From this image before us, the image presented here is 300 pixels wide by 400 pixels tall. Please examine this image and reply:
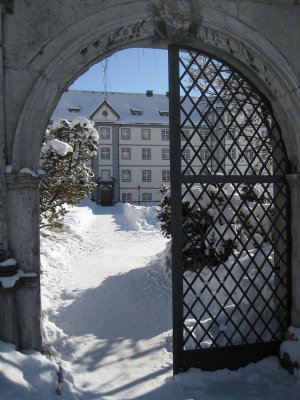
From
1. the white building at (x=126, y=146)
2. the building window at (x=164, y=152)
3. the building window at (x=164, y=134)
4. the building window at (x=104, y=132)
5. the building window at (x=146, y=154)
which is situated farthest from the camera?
the building window at (x=164, y=152)

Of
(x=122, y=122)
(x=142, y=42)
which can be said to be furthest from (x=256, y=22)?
(x=122, y=122)

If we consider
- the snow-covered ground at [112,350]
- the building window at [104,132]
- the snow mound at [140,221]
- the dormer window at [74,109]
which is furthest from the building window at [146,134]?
the snow-covered ground at [112,350]

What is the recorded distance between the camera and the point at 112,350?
4.70 metres

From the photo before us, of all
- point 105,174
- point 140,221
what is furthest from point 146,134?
point 140,221

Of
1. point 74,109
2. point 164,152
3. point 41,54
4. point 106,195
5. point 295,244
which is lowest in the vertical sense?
point 295,244

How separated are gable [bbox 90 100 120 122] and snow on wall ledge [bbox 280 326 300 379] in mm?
35596

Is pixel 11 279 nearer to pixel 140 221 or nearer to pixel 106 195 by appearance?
pixel 140 221

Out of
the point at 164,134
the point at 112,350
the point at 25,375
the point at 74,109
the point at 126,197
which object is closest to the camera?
the point at 25,375

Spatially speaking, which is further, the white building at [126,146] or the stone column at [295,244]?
the white building at [126,146]

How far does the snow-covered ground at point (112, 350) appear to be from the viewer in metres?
3.01

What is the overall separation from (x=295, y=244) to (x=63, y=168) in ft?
18.6

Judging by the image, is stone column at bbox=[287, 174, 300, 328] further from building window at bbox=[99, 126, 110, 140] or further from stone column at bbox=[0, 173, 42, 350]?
building window at bbox=[99, 126, 110, 140]

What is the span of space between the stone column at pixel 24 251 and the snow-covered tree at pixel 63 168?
4.62 metres

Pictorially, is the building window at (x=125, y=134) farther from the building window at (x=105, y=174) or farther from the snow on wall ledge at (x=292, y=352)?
the snow on wall ledge at (x=292, y=352)
